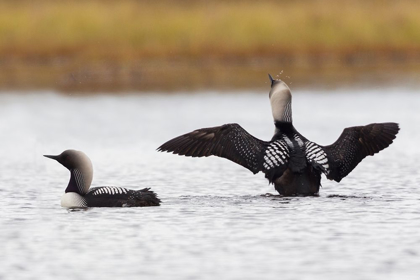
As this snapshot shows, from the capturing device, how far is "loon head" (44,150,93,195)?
8.74 meters

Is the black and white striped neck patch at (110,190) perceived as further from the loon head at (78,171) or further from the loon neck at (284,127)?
the loon neck at (284,127)

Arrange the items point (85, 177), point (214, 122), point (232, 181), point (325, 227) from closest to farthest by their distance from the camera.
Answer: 1. point (325, 227)
2. point (85, 177)
3. point (232, 181)
4. point (214, 122)

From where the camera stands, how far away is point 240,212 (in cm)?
812

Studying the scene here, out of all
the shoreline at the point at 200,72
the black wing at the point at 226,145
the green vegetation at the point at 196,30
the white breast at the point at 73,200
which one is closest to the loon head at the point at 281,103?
the black wing at the point at 226,145

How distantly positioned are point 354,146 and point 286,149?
660 mm

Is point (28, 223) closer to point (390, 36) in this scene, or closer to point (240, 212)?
point (240, 212)

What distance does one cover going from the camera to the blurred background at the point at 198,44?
24.3 m

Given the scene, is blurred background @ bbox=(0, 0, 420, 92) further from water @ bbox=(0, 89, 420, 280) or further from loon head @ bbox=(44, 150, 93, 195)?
loon head @ bbox=(44, 150, 93, 195)

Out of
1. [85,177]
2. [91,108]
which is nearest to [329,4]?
[91,108]

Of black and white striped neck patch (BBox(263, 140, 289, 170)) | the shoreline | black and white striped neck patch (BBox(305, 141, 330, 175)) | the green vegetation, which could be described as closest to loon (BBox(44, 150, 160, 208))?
black and white striped neck patch (BBox(263, 140, 289, 170))

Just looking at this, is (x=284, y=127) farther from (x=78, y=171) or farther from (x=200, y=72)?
(x=200, y=72)

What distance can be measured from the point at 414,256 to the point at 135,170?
524 centimetres

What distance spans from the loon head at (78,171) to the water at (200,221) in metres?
0.22

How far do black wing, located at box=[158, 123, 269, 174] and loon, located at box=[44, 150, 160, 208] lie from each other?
0.59m
